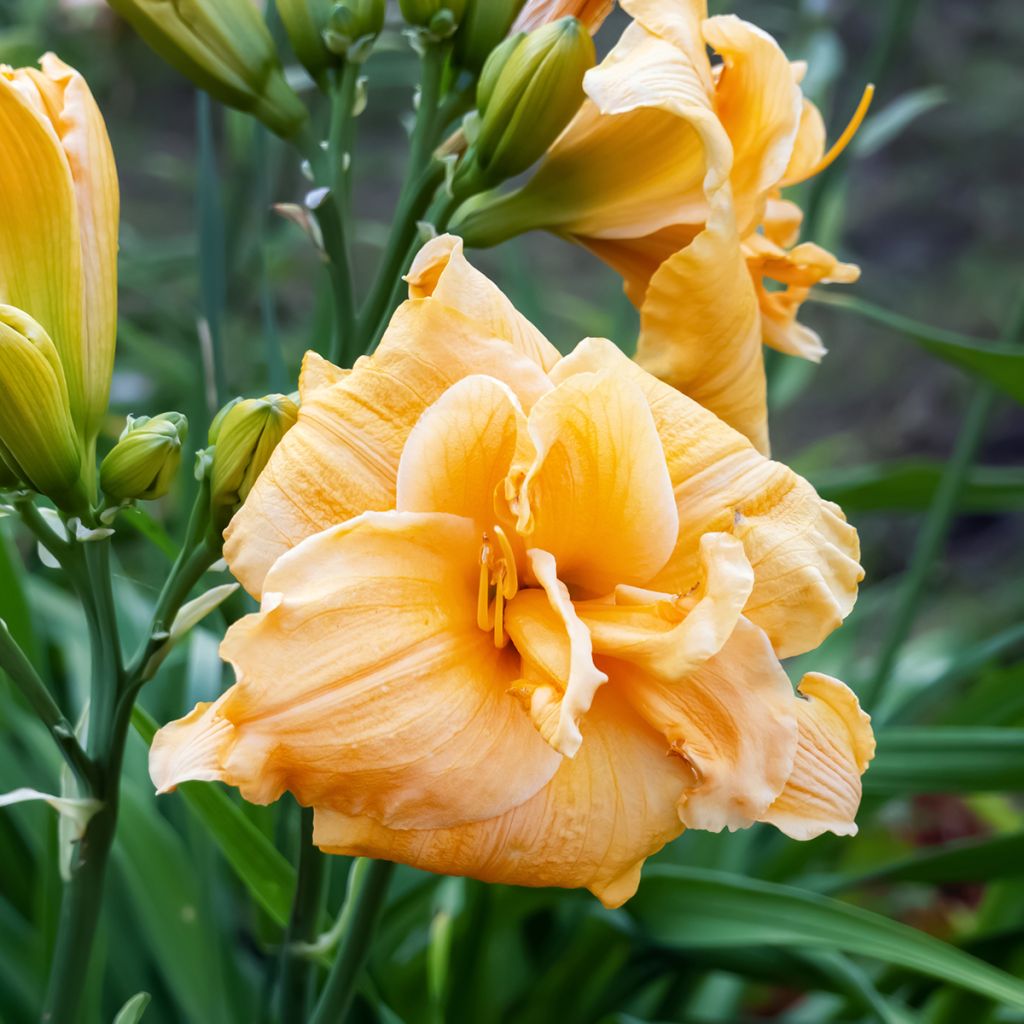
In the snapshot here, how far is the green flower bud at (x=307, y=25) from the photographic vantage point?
54cm

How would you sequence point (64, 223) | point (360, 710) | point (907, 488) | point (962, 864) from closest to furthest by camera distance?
point (360, 710), point (64, 223), point (962, 864), point (907, 488)

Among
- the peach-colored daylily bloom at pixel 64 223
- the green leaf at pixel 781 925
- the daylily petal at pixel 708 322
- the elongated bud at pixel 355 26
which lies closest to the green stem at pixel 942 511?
the green leaf at pixel 781 925

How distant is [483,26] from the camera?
1.74ft

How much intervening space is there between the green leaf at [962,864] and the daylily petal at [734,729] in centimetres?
49

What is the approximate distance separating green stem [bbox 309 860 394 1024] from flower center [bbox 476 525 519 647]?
0.36 ft

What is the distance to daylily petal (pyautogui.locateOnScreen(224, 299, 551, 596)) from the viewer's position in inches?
14.4

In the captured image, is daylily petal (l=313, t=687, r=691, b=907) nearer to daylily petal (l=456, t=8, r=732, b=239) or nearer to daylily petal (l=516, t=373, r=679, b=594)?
daylily petal (l=516, t=373, r=679, b=594)

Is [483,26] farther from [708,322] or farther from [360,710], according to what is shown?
[360,710]

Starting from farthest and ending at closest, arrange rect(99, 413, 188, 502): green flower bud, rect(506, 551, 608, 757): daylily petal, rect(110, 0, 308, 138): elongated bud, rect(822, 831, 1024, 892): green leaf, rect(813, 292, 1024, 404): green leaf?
rect(822, 831, 1024, 892): green leaf
rect(813, 292, 1024, 404): green leaf
rect(110, 0, 308, 138): elongated bud
rect(99, 413, 188, 502): green flower bud
rect(506, 551, 608, 757): daylily petal

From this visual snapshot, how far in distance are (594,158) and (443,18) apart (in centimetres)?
9

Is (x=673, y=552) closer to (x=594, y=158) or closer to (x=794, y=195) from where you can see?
(x=594, y=158)

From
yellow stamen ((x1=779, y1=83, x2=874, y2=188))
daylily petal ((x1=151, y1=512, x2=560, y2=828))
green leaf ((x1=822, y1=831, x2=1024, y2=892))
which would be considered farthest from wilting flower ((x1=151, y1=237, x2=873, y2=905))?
green leaf ((x1=822, y1=831, x2=1024, y2=892))

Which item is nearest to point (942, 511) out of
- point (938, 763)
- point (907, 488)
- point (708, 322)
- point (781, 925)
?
point (907, 488)

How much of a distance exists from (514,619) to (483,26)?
0.30 m
